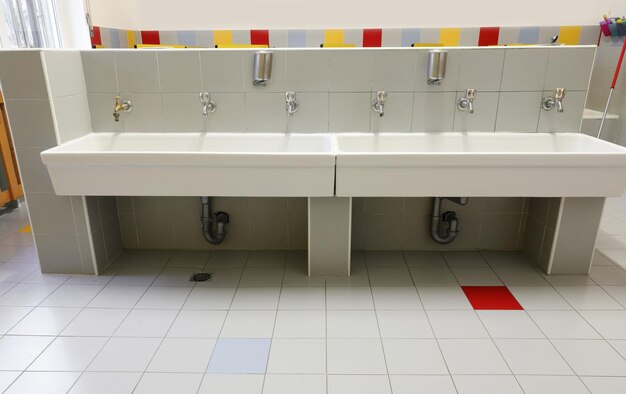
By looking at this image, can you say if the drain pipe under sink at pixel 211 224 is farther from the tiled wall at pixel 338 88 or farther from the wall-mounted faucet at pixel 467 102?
the wall-mounted faucet at pixel 467 102

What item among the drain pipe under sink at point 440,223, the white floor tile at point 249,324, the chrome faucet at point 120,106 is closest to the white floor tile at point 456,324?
Answer: the drain pipe under sink at point 440,223

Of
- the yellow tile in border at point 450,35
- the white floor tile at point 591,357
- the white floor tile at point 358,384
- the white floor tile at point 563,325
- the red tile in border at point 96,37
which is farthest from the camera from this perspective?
the yellow tile in border at point 450,35

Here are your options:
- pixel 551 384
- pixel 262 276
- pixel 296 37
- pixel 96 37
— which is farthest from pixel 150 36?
pixel 551 384

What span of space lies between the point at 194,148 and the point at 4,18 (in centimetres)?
183

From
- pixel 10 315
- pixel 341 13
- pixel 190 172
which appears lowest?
pixel 10 315

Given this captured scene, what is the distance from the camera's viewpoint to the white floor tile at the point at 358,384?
1558 mm

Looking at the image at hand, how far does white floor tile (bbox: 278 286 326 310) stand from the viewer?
211cm

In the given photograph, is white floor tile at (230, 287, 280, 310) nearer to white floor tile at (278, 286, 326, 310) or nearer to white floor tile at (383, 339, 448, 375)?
white floor tile at (278, 286, 326, 310)

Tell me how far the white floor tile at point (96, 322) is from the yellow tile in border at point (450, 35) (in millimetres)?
3174

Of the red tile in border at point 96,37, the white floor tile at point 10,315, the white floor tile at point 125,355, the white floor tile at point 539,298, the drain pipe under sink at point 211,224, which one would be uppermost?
the red tile in border at point 96,37

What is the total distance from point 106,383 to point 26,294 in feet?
3.15

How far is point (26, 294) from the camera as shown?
87.7 inches

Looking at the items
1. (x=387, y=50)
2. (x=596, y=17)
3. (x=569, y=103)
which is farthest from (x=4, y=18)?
(x=596, y=17)

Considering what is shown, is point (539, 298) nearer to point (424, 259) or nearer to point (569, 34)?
point (424, 259)
